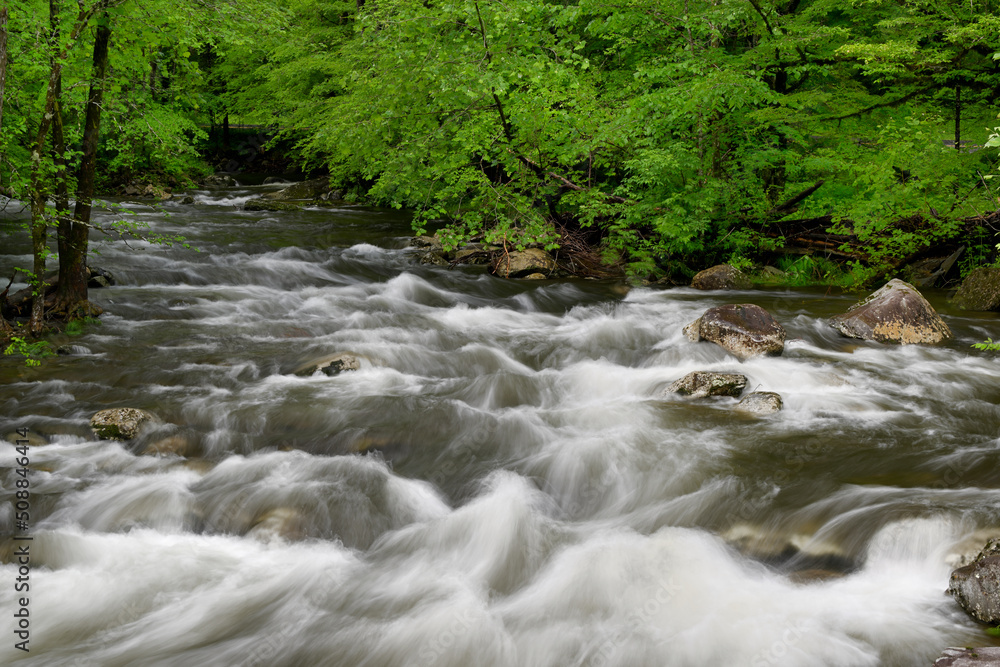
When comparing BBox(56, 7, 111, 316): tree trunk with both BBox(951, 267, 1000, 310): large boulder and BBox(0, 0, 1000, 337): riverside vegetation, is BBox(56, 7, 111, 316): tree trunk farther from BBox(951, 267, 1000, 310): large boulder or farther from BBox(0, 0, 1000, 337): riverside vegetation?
BBox(951, 267, 1000, 310): large boulder

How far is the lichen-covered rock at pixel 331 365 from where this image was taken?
24.5 feet

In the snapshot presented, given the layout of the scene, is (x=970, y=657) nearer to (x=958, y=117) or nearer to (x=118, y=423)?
(x=118, y=423)

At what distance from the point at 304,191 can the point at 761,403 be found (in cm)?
2127

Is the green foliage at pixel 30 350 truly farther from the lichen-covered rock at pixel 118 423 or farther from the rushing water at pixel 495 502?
the lichen-covered rock at pixel 118 423

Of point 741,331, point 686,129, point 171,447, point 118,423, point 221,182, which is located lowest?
point 171,447

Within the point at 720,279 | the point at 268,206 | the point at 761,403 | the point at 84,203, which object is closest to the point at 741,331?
the point at 761,403

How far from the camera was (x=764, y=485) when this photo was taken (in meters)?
4.98

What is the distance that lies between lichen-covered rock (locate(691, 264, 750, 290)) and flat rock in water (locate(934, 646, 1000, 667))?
9.19 meters

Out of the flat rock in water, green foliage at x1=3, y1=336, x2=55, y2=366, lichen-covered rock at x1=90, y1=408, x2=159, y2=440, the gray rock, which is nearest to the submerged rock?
lichen-covered rock at x1=90, y1=408, x2=159, y2=440

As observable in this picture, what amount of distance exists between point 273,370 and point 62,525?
9.82 ft

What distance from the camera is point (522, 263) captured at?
13000mm

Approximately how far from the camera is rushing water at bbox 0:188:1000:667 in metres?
3.76

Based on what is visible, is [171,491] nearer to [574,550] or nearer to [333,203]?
[574,550]

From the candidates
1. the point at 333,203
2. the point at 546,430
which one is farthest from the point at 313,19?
the point at 546,430
